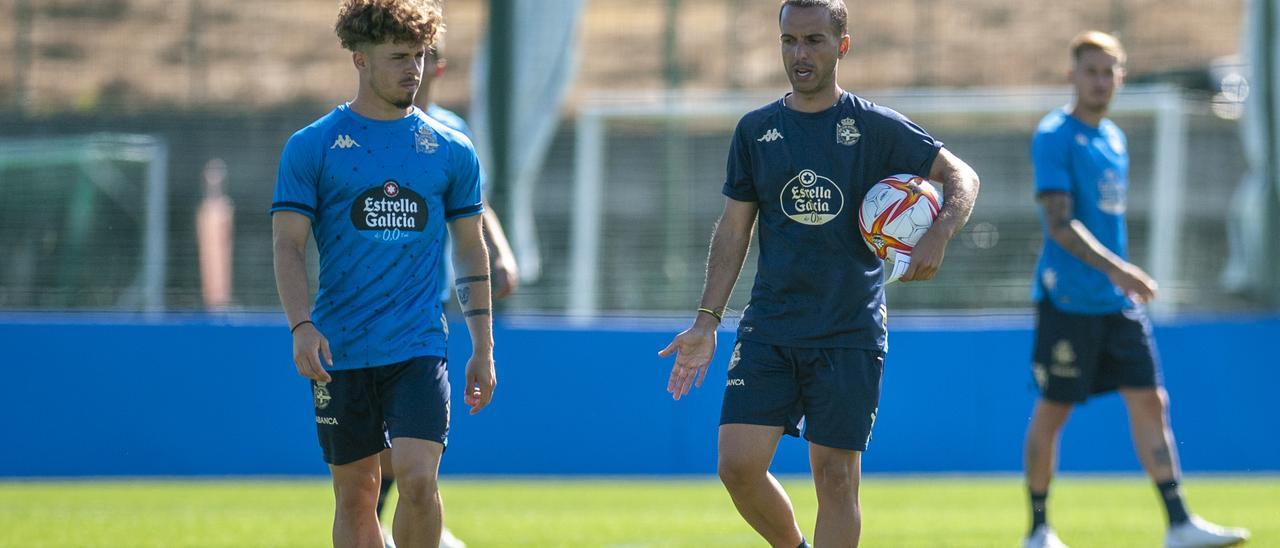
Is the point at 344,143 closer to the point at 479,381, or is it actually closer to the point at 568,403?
the point at 479,381

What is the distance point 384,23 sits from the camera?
16.4ft

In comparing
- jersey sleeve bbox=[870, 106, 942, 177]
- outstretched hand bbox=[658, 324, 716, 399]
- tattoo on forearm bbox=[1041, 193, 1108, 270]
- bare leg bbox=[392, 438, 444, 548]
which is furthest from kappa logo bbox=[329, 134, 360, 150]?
tattoo on forearm bbox=[1041, 193, 1108, 270]

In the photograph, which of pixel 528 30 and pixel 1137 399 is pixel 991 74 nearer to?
pixel 528 30

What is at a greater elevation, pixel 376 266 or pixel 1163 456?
pixel 376 266

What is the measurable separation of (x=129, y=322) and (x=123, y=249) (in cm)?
298

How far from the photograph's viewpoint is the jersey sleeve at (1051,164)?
24.5ft

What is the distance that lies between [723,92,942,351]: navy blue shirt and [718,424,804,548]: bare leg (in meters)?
0.32

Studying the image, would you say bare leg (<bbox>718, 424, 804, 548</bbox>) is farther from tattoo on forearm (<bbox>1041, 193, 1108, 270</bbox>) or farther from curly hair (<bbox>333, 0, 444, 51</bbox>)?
tattoo on forearm (<bbox>1041, 193, 1108, 270</bbox>)

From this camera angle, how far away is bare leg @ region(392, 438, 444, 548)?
4.91 m

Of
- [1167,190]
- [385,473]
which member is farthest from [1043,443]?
[1167,190]

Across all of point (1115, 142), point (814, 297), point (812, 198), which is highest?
point (1115, 142)

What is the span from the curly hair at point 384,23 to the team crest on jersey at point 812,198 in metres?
1.28

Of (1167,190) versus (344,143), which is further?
(1167,190)

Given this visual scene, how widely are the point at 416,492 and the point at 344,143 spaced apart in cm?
111
